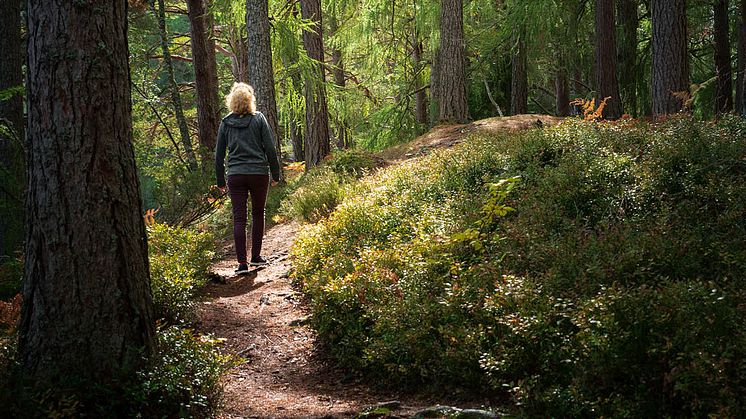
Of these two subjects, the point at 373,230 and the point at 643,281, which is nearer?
the point at 643,281

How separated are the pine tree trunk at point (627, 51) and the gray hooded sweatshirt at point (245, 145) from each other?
1003 centimetres

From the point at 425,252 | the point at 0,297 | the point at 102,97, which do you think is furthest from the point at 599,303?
the point at 0,297

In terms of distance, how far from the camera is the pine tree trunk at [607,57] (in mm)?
13102

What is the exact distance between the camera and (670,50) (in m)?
10.5

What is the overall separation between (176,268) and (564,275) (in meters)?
3.89

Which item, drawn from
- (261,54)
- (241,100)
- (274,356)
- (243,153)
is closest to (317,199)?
(243,153)

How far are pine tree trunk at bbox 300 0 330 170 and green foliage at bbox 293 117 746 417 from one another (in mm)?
7729

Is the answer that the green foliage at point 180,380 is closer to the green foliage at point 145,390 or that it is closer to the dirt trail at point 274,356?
the green foliage at point 145,390

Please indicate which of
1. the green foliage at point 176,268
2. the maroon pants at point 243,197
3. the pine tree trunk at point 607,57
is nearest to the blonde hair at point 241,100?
the maroon pants at point 243,197

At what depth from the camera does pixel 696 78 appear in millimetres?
16344

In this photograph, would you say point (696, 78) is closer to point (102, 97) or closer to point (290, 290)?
point (290, 290)

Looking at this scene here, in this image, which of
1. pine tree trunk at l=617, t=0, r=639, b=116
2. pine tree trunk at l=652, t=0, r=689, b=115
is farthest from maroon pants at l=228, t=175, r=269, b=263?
pine tree trunk at l=617, t=0, r=639, b=116

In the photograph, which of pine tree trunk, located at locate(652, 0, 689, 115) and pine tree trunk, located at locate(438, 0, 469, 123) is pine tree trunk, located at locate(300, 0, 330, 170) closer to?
pine tree trunk, located at locate(438, 0, 469, 123)

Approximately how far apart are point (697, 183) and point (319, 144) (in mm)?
11216
